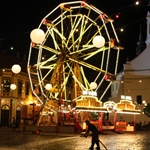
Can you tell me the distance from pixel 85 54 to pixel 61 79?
10.4 feet

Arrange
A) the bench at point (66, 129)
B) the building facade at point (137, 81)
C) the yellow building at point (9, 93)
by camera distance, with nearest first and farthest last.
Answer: the bench at point (66, 129) < the yellow building at point (9, 93) < the building facade at point (137, 81)

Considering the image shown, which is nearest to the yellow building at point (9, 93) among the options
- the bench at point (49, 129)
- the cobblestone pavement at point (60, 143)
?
the bench at point (49, 129)

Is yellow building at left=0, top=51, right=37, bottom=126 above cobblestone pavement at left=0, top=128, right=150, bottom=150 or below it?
above

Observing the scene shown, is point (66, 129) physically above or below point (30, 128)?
above

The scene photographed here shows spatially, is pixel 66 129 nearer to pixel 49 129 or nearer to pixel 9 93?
pixel 49 129

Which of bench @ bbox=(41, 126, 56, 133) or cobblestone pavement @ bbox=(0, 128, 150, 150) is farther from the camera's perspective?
bench @ bbox=(41, 126, 56, 133)

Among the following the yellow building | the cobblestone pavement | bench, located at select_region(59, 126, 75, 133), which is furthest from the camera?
the yellow building

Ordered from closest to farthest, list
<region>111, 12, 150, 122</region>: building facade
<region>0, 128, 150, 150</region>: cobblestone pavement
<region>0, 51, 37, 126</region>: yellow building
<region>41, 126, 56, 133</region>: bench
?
1. <region>0, 128, 150, 150</region>: cobblestone pavement
2. <region>41, 126, 56, 133</region>: bench
3. <region>0, 51, 37, 126</region>: yellow building
4. <region>111, 12, 150, 122</region>: building facade

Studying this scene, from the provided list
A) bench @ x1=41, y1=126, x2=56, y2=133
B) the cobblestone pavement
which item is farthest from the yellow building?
the cobblestone pavement

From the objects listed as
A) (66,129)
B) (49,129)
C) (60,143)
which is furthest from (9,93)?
(60,143)

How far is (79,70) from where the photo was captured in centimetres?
3139

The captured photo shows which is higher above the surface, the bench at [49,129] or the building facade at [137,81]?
the building facade at [137,81]

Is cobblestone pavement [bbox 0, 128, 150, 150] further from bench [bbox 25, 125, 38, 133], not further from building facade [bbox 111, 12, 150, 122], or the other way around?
building facade [bbox 111, 12, 150, 122]

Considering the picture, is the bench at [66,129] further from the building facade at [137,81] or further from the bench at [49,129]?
the building facade at [137,81]
